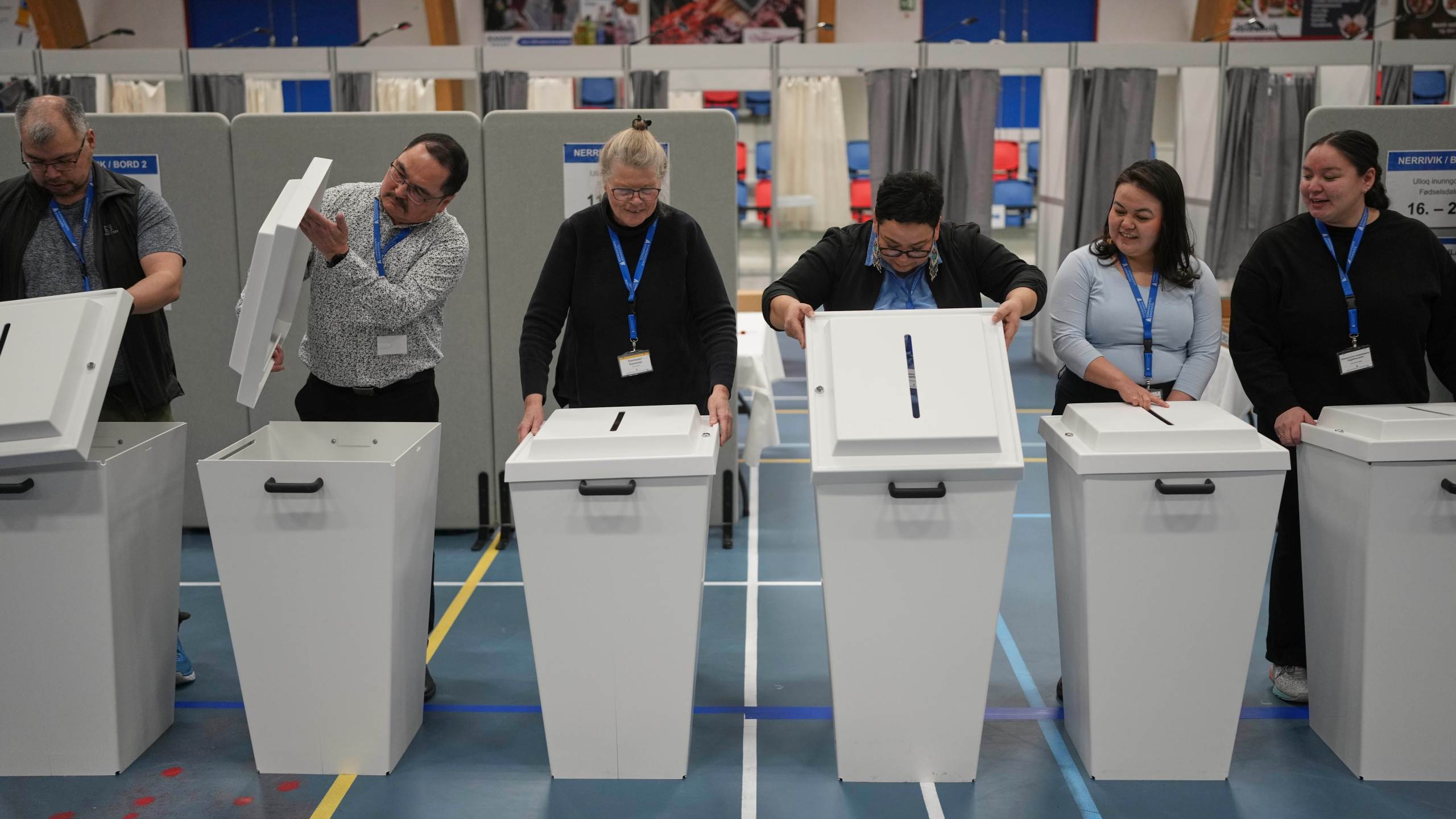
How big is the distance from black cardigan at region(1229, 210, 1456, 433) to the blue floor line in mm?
948

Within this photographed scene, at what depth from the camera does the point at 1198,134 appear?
7.56 metres

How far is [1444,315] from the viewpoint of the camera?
8.82 feet

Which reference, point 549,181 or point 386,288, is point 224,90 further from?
point 386,288

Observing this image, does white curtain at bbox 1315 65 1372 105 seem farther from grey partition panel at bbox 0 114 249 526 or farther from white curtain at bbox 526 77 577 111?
grey partition panel at bbox 0 114 249 526

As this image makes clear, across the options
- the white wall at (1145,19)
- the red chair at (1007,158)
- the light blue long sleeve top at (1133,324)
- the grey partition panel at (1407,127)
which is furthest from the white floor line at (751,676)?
the white wall at (1145,19)

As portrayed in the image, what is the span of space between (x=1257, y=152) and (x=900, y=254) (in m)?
6.08

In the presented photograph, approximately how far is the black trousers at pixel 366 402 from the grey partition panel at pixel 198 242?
1.69 meters

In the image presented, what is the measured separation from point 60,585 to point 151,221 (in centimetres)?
94

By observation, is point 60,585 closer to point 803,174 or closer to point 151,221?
point 151,221

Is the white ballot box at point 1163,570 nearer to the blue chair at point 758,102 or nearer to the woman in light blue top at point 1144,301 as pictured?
the woman in light blue top at point 1144,301

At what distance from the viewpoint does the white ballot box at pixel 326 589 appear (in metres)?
2.31

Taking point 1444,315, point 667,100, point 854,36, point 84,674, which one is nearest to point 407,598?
point 84,674

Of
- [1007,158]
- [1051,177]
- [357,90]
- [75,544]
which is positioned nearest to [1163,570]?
[75,544]

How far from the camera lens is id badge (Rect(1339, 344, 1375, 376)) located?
2.60 metres
